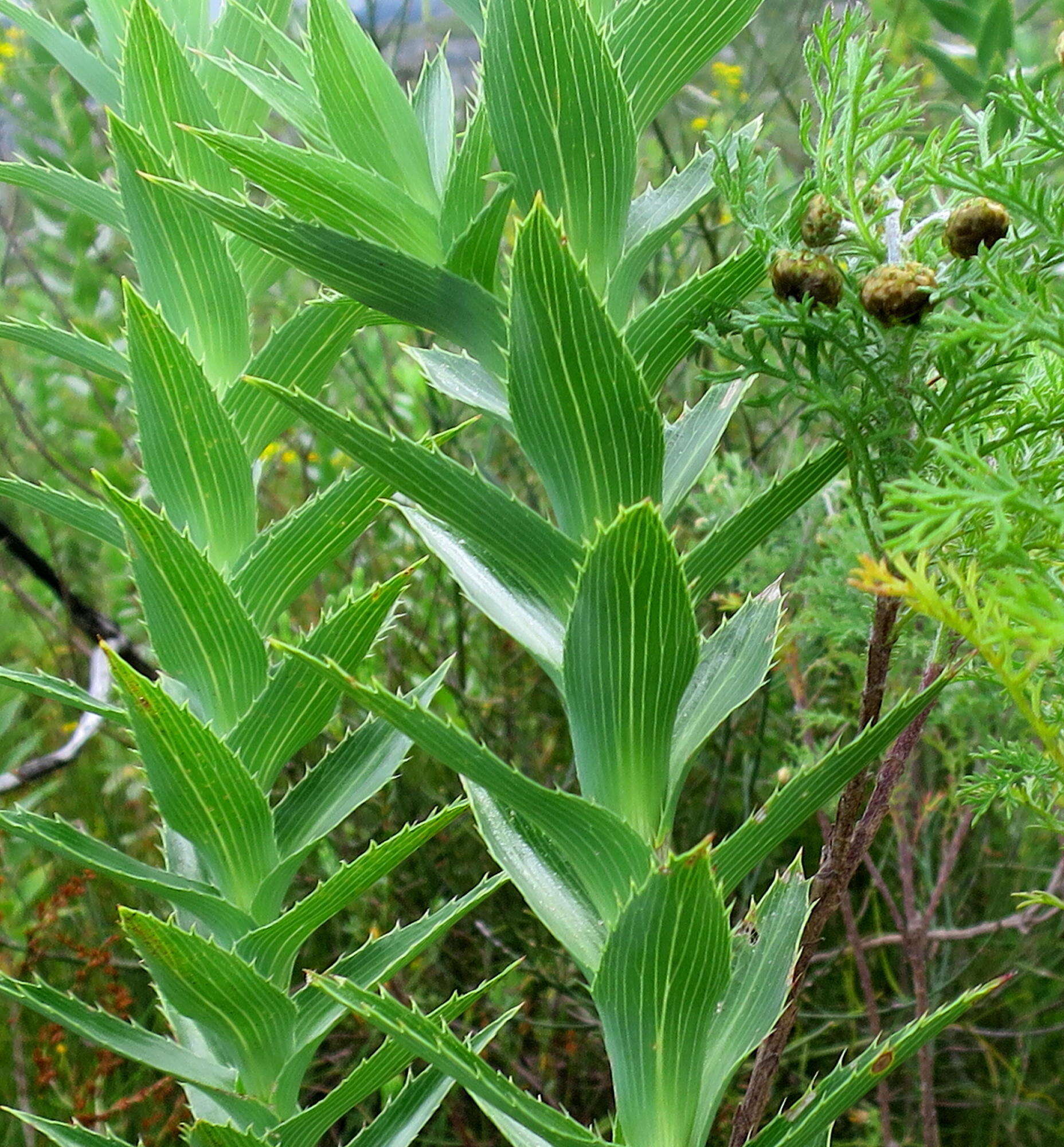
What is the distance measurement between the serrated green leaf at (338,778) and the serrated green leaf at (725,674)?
0.72 feet

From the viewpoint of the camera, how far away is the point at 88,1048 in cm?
206

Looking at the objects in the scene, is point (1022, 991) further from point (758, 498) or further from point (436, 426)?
point (758, 498)

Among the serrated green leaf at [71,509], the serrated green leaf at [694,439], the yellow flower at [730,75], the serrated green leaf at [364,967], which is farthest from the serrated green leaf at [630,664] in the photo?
the yellow flower at [730,75]

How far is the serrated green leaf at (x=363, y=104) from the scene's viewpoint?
73 cm

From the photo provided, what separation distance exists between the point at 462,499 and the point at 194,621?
0.90 feet

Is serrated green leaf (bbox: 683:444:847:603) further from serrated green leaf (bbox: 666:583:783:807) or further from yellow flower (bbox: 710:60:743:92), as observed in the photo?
yellow flower (bbox: 710:60:743:92)

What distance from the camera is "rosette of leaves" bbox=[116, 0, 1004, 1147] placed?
65cm

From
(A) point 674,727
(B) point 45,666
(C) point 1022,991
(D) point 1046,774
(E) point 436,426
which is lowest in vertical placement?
(C) point 1022,991

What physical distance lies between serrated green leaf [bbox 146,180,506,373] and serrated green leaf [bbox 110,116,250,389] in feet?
0.58

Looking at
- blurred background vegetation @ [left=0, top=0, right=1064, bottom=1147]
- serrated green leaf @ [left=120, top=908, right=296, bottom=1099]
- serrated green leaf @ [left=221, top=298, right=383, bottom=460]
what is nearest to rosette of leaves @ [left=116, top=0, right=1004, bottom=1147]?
serrated green leaf @ [left=221, top=298, right=383, bottom=460]

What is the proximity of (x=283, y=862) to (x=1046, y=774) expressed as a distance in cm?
53

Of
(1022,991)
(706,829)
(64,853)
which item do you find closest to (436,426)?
(706,829)

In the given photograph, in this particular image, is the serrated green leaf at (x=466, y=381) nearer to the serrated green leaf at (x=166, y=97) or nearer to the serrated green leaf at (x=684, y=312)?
the serrated green leaf at (x=684, y=312)

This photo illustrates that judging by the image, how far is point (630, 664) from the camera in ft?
2.23
